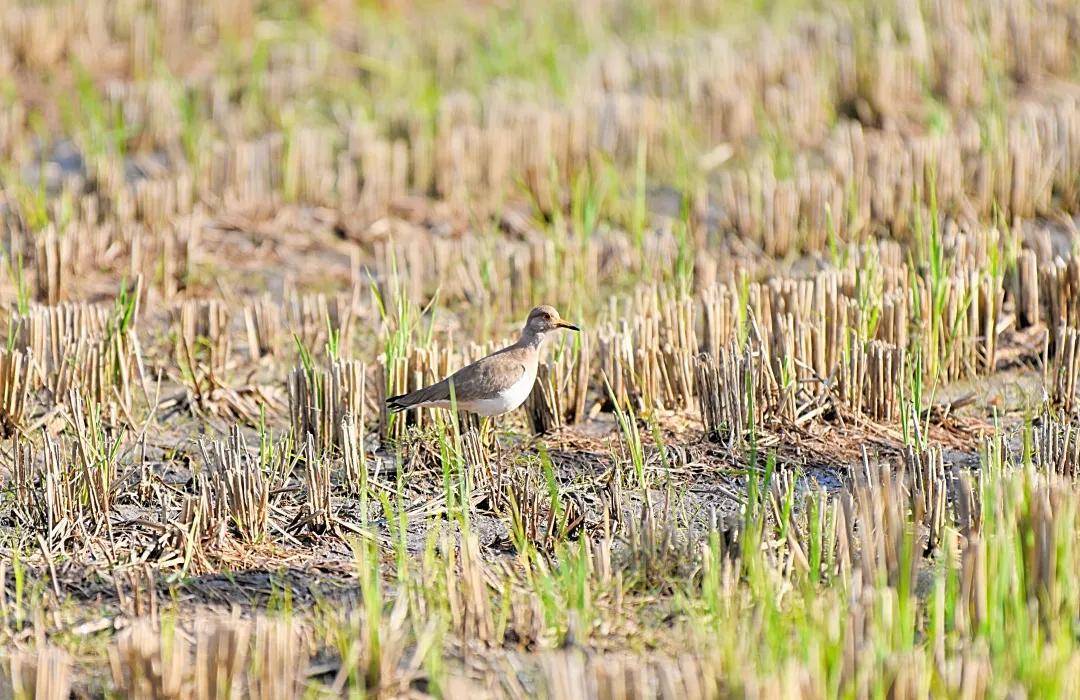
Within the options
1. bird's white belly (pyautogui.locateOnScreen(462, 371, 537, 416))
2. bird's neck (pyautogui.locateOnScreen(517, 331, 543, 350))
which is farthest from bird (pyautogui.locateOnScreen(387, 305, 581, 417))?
bird's neck (pyautogui.locateOnScreen(517, 331, 543, 350))

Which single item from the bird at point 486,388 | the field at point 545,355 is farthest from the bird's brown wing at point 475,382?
the field at point 545,355

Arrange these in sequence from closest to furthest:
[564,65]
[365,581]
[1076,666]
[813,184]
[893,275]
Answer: [1076,666]
[365,581]
[893,275]
[813,184]
[564,65]

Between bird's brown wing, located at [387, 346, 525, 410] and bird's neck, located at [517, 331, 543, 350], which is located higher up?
bird's neck, located at [517, 331, 543, 350]

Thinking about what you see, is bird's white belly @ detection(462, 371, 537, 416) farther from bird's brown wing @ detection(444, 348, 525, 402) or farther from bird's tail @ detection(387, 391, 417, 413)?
bird's tail @ detection(387, 391, 417, 413)

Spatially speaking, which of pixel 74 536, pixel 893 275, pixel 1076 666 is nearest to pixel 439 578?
pixel 74 536

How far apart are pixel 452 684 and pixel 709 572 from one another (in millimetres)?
876

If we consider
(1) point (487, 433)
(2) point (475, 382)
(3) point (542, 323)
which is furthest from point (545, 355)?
(2) point (475, 382)

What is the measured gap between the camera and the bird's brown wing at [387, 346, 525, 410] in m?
6.00

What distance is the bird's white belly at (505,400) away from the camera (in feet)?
19.5

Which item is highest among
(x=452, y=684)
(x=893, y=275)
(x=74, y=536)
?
(x=893, y=275)

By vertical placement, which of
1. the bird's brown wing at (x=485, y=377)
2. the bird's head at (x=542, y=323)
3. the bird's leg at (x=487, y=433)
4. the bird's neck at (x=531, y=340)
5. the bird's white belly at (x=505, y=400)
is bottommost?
the bird's leg at (x=487, y=433)

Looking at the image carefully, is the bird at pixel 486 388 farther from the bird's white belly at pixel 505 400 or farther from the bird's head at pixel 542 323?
the bird's head at pixel 542 323

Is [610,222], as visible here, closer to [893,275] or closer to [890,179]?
[890,179]

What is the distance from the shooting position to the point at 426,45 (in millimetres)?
12211
